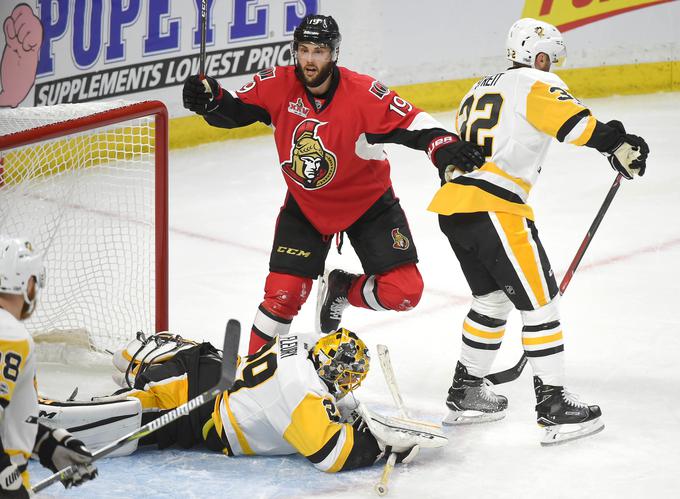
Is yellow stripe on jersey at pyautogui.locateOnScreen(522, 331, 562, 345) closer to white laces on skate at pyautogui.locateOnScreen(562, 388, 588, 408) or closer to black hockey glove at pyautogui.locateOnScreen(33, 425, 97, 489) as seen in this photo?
white laces on skate at pyautogui.locateOnScreen(562, 388, 588, 408)

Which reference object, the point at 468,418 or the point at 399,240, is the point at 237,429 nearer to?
the point at 468,418

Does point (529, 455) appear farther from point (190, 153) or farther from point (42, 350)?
point (190, 153)

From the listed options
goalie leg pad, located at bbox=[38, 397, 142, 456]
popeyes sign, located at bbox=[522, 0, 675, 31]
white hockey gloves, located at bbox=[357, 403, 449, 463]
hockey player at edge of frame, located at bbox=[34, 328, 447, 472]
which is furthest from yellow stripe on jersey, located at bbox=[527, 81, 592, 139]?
popeyes sign, located at bbox=[522, 0, 675, 31]

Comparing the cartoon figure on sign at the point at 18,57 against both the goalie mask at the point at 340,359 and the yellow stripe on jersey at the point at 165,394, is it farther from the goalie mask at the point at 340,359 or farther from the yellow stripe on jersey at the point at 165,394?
the goalie mask at the point at 340,359

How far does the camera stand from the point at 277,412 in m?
3.05

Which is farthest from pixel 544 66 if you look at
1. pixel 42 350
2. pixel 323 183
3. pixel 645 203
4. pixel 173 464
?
pixel 645 203

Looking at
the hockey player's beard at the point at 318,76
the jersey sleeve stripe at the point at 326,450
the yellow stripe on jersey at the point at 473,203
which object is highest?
the hockey player's beard at the point at 318,76

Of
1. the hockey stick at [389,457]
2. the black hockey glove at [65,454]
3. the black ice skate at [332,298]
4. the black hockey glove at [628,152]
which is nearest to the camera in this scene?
the black hockey glove at [65,454]

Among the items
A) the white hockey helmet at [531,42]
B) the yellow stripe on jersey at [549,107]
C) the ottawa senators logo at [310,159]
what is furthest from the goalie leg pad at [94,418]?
the white hockey helmet at [531,42]

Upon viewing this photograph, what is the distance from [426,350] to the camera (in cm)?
424

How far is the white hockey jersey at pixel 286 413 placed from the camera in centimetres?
301

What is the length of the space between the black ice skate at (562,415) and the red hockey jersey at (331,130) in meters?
0.84

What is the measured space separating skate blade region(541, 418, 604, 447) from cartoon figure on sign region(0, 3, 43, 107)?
4.86 metres

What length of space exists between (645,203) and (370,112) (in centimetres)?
276
